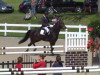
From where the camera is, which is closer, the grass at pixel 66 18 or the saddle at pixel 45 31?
the saddle at pixel 45 31

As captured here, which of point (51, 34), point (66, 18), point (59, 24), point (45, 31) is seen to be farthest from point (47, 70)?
point (66, 18)

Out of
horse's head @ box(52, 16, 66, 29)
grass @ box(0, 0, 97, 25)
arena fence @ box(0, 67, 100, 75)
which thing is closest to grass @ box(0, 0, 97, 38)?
grass @ box(0, 0, 97, 25)

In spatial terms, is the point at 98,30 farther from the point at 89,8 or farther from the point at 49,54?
the point at 89,8

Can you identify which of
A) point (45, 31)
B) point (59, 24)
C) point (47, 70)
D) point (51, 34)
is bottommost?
point (47, 70)

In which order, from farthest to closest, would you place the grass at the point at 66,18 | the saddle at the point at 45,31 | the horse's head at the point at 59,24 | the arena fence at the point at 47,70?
the grass at the point at 66,18 → the saddle at the point at 45,31 → the horse's head at the point at 59,24 → the arena fence at the point at 47,70

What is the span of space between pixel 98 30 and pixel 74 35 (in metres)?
2.65

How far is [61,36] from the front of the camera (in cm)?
3048

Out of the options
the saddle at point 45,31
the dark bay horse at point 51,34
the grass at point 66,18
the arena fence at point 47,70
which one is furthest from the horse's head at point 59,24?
the grass at point 66,18

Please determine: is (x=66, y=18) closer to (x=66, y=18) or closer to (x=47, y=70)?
(x=66, y=18)

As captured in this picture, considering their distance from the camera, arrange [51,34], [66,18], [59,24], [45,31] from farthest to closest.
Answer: [66,18] → [45,31] → [51,34] → [59,24]

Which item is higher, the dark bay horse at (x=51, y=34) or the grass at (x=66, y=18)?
the grass at (x=66, y=18)

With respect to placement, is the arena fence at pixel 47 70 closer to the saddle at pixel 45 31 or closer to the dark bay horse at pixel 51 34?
the dark bay horse at pixel 51 34

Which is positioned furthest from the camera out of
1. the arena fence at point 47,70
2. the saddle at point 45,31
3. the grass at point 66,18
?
the grass at point 66,18

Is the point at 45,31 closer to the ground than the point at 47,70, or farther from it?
farther from it
